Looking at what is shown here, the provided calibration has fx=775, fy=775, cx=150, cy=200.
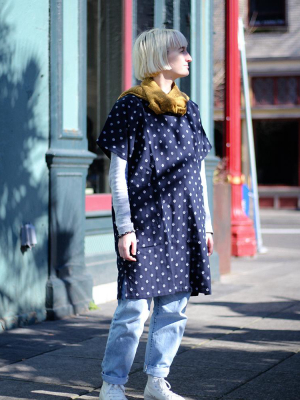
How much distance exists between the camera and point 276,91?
27750 mm

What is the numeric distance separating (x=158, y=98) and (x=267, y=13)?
25055mm

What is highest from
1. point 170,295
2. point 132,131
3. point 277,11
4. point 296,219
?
point 277,11

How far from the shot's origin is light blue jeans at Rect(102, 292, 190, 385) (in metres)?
3.76

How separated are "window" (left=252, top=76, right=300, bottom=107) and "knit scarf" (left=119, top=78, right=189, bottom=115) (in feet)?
79.8

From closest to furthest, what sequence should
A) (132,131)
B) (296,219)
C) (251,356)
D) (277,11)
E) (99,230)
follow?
(132,131) → (251,356) → (99,230) → (296,219) → (277,11)

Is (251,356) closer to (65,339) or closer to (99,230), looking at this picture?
(65,339)

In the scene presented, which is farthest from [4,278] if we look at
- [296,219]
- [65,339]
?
[296,219]

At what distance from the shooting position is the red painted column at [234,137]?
11570 mm

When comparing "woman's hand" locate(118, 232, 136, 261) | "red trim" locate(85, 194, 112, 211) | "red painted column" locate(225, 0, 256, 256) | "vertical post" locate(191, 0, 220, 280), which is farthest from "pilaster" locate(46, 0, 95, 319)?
"red painted column" locate(225, 0, 256, 256)

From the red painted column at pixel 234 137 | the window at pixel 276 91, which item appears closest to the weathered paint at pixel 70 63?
the red painted column at pixel 234 137

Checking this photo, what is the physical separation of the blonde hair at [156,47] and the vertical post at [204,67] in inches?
183

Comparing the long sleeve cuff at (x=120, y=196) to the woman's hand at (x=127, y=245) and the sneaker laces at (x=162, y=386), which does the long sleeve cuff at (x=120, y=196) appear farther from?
the sneaker laces at (x=162, y=386)

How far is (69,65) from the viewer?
654cm

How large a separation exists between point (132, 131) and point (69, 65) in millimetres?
2902
